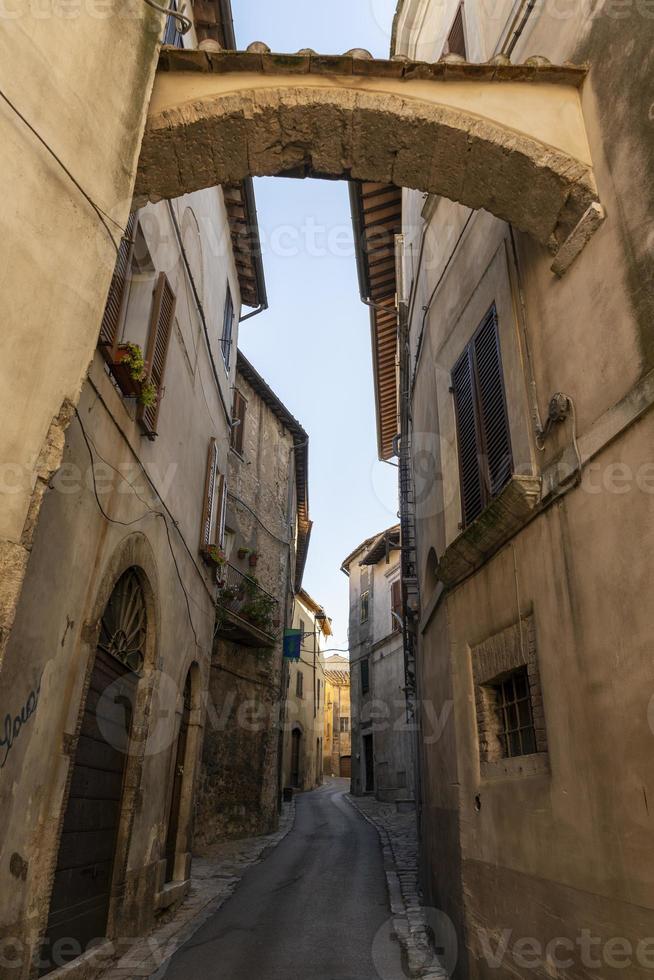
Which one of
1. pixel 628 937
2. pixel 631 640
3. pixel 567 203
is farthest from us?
pixel 567 203

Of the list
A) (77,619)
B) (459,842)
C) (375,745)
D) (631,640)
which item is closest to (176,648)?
(77,619)

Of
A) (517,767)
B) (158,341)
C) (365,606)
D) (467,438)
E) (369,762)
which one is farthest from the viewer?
(365,606)

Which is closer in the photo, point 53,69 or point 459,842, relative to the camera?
point 53,69

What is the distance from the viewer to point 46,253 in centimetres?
341

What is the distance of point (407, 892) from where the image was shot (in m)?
8.89

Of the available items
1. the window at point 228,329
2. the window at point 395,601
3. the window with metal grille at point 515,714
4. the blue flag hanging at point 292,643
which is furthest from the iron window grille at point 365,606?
the window with metal grille at point 515,714

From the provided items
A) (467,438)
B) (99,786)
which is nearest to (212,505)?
(467,438)

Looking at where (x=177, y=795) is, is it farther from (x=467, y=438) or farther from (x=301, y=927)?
(x=467, y=438)

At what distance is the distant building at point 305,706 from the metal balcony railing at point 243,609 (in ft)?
29.1

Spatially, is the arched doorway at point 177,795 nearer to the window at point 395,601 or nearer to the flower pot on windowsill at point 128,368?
the flower pot on windowsill at point 128,368

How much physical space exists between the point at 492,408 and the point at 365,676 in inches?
950

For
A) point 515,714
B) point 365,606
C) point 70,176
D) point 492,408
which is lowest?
point 515,714

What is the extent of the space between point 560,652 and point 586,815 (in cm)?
89

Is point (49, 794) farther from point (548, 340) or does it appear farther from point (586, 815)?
point (548, 340)
